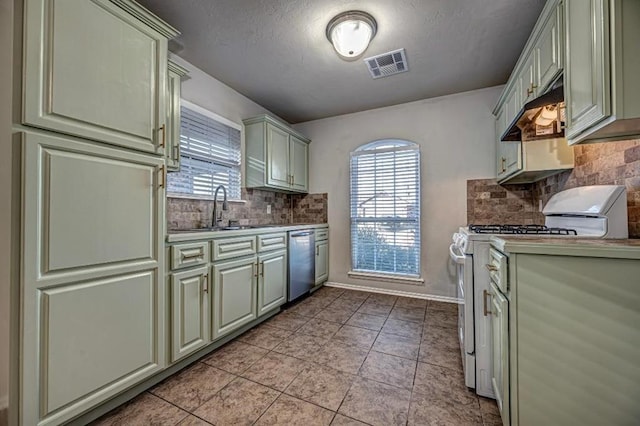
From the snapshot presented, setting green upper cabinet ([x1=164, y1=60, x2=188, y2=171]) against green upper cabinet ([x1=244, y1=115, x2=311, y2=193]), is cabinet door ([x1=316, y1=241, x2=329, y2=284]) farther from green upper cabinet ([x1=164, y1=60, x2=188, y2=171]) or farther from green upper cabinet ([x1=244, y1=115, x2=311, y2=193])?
green upper cabinet ([x1=164, y1=60, x2=188, y2=171])

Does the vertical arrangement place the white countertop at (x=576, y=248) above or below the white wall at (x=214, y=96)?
below

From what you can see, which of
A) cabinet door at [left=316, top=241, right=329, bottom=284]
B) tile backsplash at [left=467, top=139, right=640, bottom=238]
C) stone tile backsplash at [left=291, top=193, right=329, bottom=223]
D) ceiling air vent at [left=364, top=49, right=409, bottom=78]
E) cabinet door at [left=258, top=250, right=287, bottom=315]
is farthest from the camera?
stone tile backsplash at [left=291, top=193, right=329, bottom=223]

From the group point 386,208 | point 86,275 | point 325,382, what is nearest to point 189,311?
point 86,275

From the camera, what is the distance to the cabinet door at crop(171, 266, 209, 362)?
1.69 m

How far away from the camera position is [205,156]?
8.73 ft

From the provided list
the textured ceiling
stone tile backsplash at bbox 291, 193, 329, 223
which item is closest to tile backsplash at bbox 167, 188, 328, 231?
stone tile backsplash at bbox 291, 193, 329, 223

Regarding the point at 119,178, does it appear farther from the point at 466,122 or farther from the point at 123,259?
the point at 466,122

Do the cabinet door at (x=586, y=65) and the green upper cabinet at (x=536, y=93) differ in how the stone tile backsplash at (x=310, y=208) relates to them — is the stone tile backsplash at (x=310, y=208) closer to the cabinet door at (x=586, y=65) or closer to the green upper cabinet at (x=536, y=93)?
the green upper cabinet at (x=536, y=93)

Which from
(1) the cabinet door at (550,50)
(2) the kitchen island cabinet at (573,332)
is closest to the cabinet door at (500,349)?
(2) the kitchen island cabinet at (573,332)

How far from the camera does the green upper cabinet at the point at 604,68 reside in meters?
0.99

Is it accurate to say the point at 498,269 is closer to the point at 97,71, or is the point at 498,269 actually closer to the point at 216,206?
the point at 97,71

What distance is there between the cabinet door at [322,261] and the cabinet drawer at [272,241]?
79cm

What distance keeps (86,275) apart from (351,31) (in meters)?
2.22

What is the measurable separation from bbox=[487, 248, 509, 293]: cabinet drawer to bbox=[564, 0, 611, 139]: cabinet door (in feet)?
2.22
